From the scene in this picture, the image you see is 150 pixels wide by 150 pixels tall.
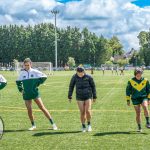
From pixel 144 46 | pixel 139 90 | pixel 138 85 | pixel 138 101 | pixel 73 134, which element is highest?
pixel 144 46

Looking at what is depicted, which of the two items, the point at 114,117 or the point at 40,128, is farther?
the point at 114,117

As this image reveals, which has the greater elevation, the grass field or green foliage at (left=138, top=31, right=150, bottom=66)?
green foliage at (left=138, top=31, right=150, bottom=66)

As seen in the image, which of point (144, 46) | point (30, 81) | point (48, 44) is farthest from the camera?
point (144, 46)

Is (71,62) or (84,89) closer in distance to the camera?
(84,89)

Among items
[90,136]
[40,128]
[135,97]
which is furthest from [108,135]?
[40,128]

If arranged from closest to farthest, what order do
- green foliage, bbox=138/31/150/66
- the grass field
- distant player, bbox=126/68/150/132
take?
1. the grass field
2. distant player, bbox=126/68/150/132
3. green foliage, bbox=138/31/150/66

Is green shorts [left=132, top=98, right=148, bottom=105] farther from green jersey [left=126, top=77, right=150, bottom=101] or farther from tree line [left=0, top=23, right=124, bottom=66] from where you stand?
tree line [left=0, top=23, right=124, bottom=66]

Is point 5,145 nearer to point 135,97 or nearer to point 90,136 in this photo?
point 90,136

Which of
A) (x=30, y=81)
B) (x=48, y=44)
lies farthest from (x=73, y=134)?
(x=48, y=44)

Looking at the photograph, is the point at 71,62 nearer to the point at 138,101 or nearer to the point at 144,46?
the point at 144,46

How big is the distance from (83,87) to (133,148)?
2841mm

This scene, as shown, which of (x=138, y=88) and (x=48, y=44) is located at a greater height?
(x=48, y=44)

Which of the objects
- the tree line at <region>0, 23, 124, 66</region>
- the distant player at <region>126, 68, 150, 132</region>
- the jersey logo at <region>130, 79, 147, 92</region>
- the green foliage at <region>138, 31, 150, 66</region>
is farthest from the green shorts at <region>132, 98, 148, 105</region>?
the green foliage at <region>138, 31, 150, 66</region>

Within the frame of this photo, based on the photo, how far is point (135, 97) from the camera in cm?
1239
